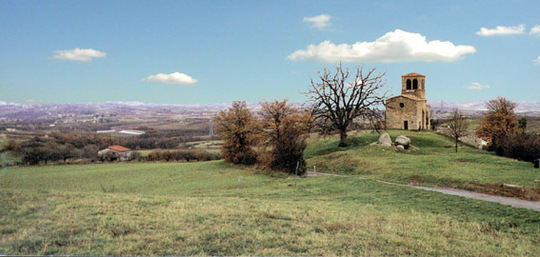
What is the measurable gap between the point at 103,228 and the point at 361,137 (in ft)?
132

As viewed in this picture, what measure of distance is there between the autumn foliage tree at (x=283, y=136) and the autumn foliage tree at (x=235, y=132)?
10.1 feet

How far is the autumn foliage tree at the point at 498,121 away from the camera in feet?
150

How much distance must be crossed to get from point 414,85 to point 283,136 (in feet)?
111

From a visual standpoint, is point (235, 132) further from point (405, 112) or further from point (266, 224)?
point (266, 224)

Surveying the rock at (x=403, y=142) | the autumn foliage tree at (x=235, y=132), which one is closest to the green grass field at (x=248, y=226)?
the rock at (x=403, y=142)

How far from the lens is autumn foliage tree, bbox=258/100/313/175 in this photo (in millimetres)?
32938

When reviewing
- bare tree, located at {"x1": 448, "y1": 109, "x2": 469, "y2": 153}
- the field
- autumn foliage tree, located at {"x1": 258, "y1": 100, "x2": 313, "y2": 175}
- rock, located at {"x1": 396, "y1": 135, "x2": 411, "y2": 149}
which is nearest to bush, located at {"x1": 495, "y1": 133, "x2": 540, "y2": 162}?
bare tree, located at {"x1": 448, "y1": 109, "x2": 469, "y2": 153}

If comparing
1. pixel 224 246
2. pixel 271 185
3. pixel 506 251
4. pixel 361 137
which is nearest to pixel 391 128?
pixel 361 137

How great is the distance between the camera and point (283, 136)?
33.8 m

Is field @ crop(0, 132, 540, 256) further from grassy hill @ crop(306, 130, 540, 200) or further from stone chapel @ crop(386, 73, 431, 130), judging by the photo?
stone chapel @ crop(386, 73, 431, 130)

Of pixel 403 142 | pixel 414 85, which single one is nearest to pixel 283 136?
pixel 403 142

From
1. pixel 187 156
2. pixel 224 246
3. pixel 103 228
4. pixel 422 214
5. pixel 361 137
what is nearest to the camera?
pixel 224 246

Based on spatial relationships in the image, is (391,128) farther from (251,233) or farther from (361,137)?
(251,233)

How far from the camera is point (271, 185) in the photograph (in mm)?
25984
